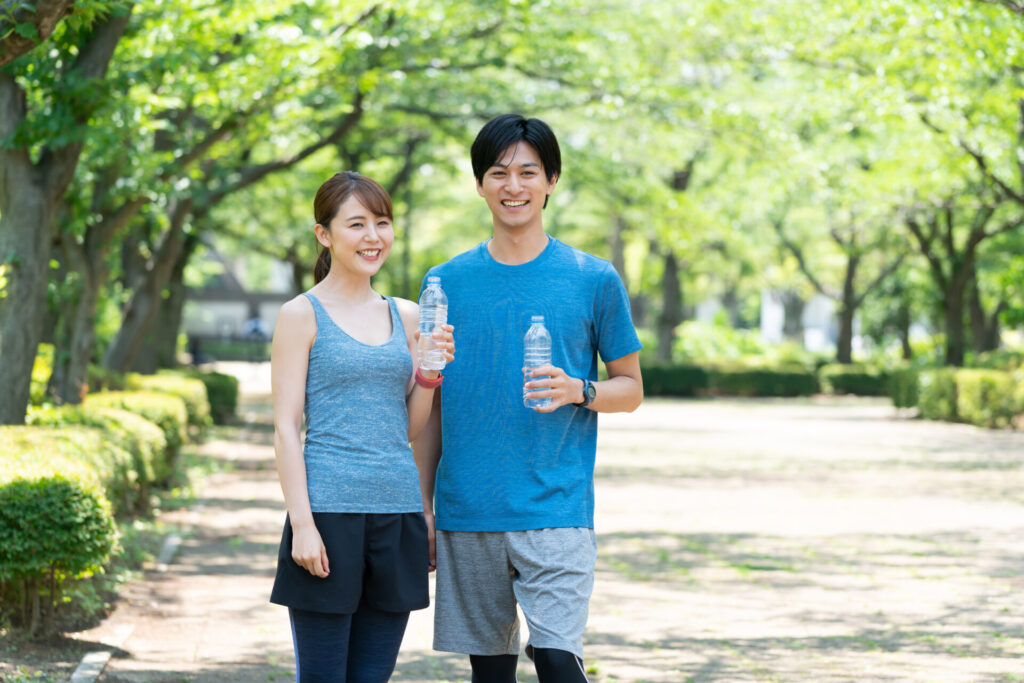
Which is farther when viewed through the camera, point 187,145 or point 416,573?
point 187,145

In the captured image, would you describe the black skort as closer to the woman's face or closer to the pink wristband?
the pink wristband

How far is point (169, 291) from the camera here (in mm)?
20625

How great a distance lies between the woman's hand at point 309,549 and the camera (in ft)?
10.5

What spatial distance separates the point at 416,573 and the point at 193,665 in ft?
10.3

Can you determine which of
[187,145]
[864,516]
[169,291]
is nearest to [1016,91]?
[864,516]

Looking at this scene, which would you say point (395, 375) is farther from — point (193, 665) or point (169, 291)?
point (169, 291)

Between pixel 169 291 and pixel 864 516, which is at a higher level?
pixel 169 291

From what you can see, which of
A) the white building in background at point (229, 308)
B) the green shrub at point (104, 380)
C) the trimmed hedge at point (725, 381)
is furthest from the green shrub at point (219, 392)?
the white building in background at point (229, 308)

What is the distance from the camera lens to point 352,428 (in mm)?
3326

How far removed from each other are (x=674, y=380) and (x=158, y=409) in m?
25.6

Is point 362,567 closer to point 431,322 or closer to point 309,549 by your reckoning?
point 309,549

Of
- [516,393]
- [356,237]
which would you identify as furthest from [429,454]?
[356,237]

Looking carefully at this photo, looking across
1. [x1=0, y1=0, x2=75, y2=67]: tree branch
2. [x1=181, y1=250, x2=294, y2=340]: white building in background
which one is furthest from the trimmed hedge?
[x1=181, y1=250, x2=294, y2=340]: white building in background

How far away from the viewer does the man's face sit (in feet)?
11.8
